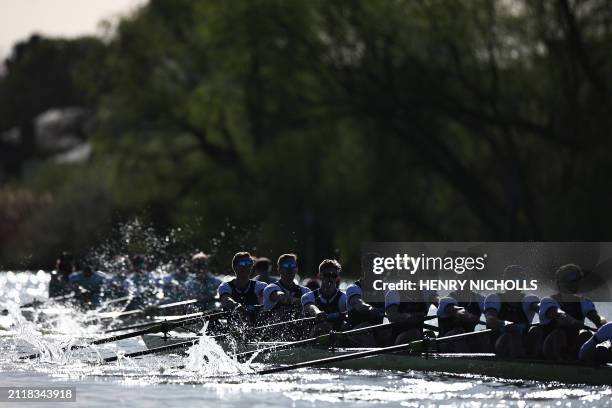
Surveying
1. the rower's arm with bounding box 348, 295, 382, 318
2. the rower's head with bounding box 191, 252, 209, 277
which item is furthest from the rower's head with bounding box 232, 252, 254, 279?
the rower's head with bounding box 191, 252, 209, 277

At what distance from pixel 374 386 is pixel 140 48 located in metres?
35.3

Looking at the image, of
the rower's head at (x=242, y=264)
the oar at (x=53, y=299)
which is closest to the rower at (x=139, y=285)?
the oar at (x=53, y=299)

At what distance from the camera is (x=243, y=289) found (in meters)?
20.2

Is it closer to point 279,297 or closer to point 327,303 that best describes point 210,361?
point 279,297

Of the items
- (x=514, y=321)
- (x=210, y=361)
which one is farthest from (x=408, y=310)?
(x=210, y=361)

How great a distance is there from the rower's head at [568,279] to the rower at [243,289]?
5.04 metres

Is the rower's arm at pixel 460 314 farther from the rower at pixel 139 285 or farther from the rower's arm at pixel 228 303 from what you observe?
the rower at pixel 139 285

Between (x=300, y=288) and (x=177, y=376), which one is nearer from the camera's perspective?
(x=177, y=376)

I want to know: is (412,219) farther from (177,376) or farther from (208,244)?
(177,376)

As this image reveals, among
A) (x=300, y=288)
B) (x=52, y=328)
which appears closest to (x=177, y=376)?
(x=300, y=288)

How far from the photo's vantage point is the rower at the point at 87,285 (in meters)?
29.6

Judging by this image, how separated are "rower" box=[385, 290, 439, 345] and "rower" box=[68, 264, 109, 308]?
12273 millimetres

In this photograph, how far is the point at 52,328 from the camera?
26734 mm

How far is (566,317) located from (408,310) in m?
2.75
